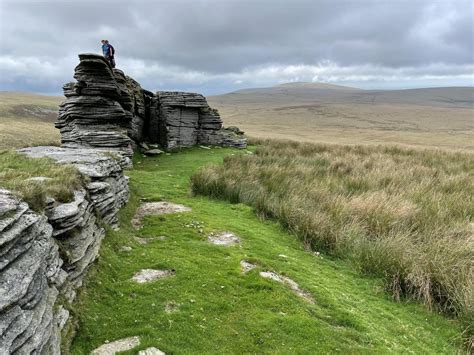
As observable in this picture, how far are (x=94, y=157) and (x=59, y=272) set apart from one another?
4818 millimetres

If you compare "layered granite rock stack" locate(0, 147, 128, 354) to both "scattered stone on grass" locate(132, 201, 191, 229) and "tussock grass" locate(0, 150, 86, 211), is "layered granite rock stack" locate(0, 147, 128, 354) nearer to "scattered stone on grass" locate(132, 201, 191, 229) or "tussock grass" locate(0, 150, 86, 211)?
"tussock grass" locate(0, 150, 86, 211)

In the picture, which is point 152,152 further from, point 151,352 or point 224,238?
point 151,352

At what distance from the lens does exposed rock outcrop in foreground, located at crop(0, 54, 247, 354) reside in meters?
3.91

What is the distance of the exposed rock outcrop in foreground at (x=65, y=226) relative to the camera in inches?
154

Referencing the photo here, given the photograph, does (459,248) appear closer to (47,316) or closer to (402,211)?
(402,211)

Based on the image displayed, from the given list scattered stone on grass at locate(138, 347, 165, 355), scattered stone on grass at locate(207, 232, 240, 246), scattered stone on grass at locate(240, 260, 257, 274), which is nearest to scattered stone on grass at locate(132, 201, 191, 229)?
scattered stone on grass at locate(207, 232, 240, 246)

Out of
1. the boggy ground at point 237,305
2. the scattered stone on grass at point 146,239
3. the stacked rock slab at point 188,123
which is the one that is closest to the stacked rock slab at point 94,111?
the stacked rock slab at point 188,123

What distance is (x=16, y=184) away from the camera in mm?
5652

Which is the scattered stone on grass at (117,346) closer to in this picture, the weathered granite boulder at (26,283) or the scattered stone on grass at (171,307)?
the weathered granite boulder at (26,283)

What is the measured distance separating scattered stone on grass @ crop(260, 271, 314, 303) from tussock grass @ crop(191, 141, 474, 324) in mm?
1759

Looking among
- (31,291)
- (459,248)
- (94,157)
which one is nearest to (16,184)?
(31,291)

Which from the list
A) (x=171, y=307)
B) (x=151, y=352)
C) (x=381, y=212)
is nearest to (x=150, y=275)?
(x=171, y=307)

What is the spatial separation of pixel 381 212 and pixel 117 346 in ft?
25.5

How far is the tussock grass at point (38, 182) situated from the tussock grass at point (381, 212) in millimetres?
5328
